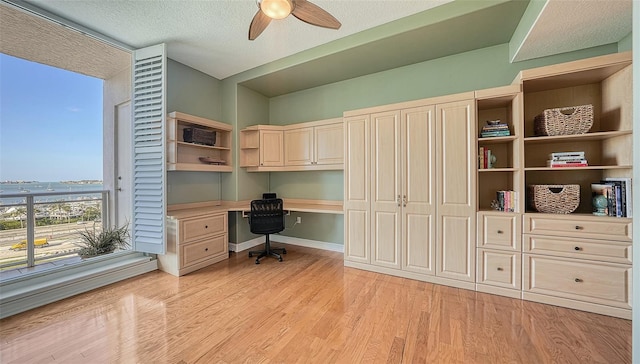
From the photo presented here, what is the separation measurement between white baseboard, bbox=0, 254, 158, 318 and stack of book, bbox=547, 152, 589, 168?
15.9 ft

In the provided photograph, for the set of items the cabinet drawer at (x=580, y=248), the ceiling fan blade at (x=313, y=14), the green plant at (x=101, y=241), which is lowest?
the green plant at (x=101, y=241)

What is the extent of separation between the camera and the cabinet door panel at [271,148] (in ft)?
13.1

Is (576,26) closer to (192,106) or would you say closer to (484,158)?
(484,158)

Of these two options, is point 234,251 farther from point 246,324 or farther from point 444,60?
point 444,60

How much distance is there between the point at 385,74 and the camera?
141 inches

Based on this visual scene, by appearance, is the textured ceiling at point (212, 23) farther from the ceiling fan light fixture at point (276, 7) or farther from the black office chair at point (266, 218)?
the black office chair at point (266, 218)

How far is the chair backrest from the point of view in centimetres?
338

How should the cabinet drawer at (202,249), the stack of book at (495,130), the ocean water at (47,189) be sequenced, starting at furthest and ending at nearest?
the cabinet drawer at (202,249) < the ocean water at (47,189) < the stack of book at (495,130)

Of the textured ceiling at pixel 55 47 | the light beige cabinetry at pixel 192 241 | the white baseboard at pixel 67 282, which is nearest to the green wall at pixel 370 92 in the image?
the light beige cabinetry at pixel 192 241

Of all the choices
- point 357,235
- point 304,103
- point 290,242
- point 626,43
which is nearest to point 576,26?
point 626,43

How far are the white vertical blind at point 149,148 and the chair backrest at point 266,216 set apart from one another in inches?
43.6

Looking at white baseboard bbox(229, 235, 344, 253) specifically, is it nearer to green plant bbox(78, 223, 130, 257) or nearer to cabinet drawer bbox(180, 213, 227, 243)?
cabinet drawer bbox(180, 213, 227, 243)

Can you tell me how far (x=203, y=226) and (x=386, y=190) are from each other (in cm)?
257

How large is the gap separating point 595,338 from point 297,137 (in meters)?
3.92
